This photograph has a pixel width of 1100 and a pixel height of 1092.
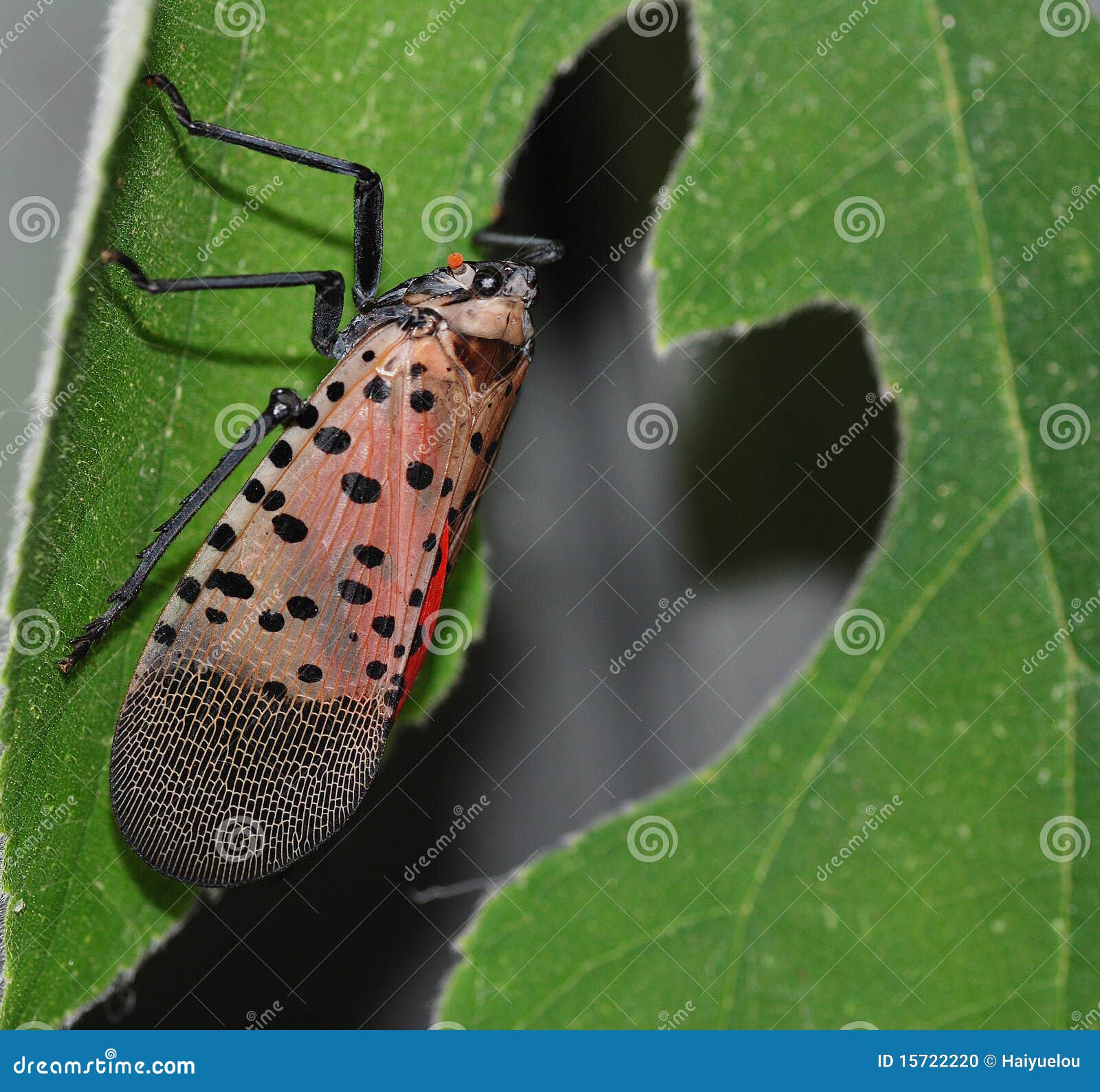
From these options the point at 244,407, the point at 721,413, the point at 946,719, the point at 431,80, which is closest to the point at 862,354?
the point at 721,413

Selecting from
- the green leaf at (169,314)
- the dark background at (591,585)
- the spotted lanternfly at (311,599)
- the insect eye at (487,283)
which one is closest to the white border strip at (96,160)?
the green leaf at (169,314)

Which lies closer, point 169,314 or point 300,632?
point 169,314

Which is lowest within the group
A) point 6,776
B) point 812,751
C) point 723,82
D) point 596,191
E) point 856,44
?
point 6,776

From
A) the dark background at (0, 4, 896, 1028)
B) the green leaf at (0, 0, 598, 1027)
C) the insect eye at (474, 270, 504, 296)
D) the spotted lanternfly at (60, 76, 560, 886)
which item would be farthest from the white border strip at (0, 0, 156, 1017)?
the insect eye at (474, 270, 504, 296)

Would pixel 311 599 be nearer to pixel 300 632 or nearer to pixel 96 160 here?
pixel 300 632

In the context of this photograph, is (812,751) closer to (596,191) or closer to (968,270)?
(968,270)

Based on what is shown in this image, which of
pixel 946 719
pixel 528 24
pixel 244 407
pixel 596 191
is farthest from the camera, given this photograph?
pixel 596 191

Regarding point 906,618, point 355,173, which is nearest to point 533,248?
point 355,173
